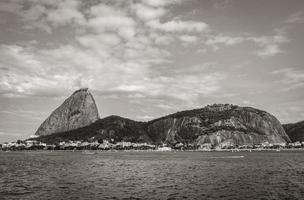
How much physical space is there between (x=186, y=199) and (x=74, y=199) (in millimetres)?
15968

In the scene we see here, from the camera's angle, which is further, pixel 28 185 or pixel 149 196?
pixel 28 185

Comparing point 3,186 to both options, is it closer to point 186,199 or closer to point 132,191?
point 132,191

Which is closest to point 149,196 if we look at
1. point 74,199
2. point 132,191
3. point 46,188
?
point 132,191

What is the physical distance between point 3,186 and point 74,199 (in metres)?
20.9

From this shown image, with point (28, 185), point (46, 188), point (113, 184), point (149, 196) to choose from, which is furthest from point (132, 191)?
point (28, 185)

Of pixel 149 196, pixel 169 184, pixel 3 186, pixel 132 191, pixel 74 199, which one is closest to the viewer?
pixel 74 199

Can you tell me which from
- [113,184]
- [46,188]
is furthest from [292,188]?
[46,188]

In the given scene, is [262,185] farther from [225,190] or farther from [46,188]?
[46,188]

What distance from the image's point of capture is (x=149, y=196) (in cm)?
5353

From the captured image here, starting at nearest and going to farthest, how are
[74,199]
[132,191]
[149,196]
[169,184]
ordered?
[74,199]
[149,196]
[132,191]
[169,184]

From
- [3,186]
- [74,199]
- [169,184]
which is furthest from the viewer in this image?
[169,184]

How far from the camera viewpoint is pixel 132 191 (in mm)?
58594

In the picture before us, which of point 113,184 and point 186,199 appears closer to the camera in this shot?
point 186,199

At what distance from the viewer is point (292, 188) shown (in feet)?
203
